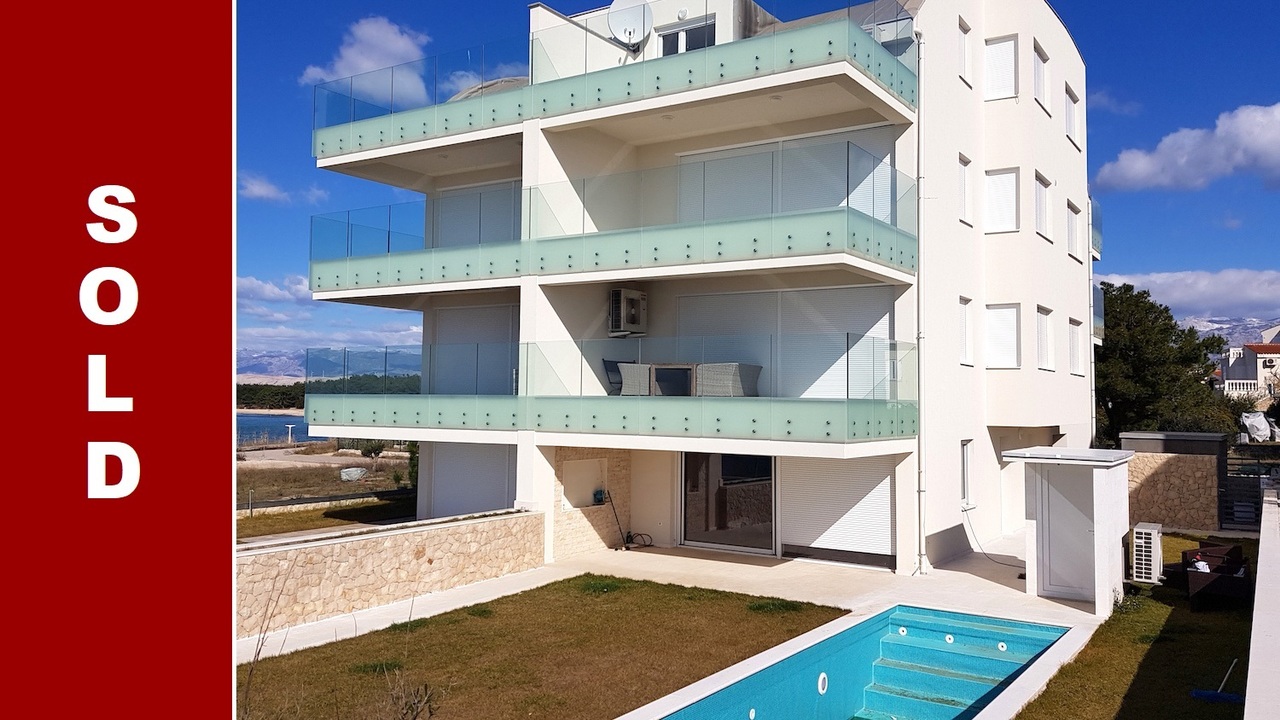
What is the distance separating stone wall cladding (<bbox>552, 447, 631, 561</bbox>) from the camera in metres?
17.5

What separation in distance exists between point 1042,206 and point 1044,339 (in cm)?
297

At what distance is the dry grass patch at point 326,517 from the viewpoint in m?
20.5

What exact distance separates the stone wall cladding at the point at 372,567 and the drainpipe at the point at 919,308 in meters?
6.44

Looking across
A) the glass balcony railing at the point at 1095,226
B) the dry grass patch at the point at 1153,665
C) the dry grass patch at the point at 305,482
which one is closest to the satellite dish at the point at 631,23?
the dry grass patch at the point at 1153,665

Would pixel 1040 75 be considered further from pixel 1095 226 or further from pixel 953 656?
pixel 953 656

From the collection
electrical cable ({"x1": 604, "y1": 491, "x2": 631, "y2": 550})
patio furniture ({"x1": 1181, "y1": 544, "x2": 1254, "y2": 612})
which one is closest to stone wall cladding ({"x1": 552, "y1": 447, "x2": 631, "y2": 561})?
electrical cable ({"x1": 604, "y1": 491, "x2": 631, "y2": 550})

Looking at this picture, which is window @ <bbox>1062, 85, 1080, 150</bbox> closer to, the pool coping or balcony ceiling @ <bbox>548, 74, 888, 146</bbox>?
balcony ceiling @ <bbox>548, 74, 888, 146</bbox>

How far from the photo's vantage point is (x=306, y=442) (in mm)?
63812

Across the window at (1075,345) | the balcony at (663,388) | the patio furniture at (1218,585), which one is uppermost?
the window at (1075,345)

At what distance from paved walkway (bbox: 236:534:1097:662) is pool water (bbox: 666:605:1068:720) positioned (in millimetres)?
525

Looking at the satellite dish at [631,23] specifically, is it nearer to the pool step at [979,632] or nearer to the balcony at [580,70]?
the balcony at [580,70]
